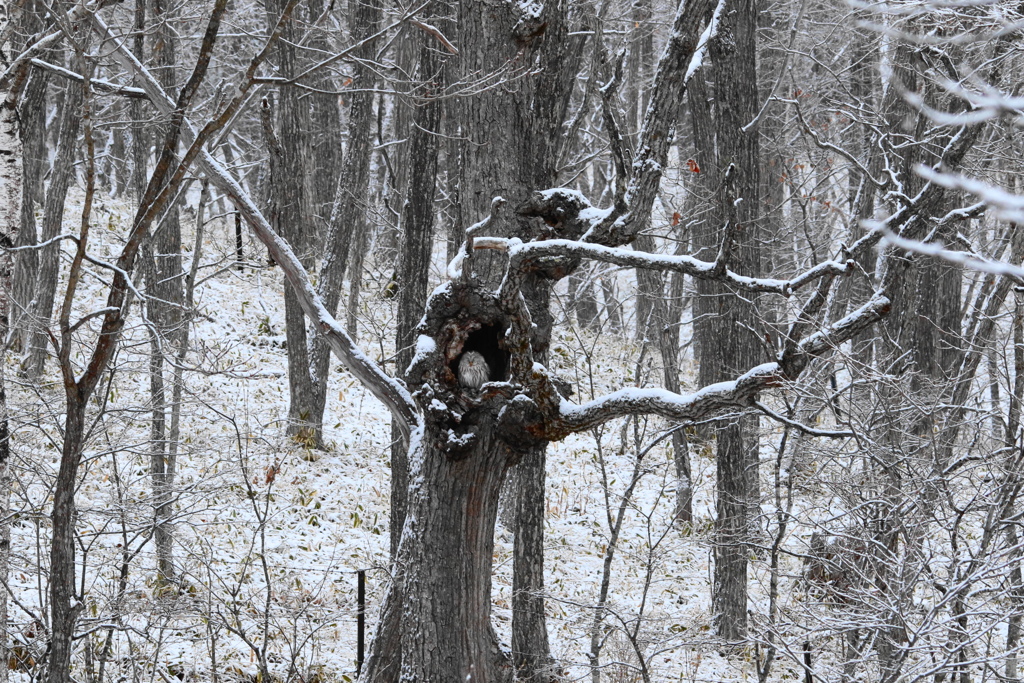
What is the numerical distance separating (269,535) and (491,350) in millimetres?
5471

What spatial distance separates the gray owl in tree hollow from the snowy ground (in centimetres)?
154

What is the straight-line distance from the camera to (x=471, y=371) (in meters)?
5.41

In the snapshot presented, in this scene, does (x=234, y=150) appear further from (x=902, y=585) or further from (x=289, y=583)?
(x=902, y=585)

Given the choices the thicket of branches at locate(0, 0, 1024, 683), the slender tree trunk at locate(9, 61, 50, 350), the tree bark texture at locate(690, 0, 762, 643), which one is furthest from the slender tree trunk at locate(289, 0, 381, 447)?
the tree bark texture at locate(690, 0, 762, 643)

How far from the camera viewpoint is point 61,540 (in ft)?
15.3

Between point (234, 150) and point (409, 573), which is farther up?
point (234, 150)

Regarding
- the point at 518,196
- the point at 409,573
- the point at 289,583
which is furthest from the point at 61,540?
the point at 289,583

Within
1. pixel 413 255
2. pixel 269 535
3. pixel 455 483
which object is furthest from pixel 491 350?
pixel 269 535

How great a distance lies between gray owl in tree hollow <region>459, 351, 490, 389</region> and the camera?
5410mm

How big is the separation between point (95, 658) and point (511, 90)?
5.25 m

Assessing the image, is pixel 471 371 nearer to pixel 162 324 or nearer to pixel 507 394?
pixel 507 394

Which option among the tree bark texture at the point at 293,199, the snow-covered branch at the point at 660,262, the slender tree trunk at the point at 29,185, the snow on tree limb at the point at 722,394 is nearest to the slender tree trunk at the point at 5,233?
the snow-covered branch at the point at 660,262

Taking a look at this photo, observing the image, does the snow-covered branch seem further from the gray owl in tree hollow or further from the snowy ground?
the snowy ground

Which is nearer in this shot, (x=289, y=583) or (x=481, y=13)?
(x=481, y=13)
